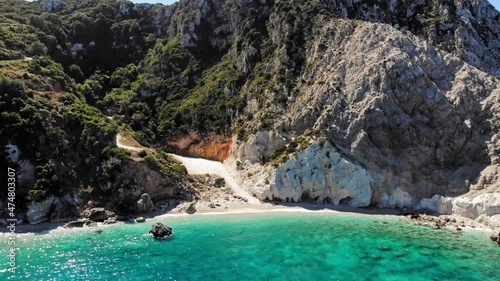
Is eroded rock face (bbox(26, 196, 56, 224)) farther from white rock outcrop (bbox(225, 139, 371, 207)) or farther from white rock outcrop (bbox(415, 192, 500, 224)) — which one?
white rock outcrop (bbox(415, 192, 500, 224))

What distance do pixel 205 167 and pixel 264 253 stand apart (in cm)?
3465

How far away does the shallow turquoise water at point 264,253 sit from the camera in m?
27.6

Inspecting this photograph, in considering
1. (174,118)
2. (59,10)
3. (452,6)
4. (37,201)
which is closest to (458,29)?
(452,6)

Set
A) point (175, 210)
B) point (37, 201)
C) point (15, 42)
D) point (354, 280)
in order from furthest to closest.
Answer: point (15, 42), point (175, 210), point (37, 201), point (354, 280)

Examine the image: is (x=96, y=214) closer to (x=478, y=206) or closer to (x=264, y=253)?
(x=264, y=253)

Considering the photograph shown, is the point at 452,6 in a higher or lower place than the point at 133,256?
higher

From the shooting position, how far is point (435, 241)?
121 ft

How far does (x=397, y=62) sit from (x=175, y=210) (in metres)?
41.3

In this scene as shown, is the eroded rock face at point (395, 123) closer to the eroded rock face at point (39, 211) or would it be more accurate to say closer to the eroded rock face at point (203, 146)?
the eroded rock face at point (203, 146)

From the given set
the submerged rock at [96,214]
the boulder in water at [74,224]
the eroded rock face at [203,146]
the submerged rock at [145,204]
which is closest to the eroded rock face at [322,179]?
the submerged rock at [145,204]

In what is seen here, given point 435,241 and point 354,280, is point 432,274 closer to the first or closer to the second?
point 354,280

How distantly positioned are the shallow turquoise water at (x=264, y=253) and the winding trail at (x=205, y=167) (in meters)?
13.4

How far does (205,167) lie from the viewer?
65.6 metres

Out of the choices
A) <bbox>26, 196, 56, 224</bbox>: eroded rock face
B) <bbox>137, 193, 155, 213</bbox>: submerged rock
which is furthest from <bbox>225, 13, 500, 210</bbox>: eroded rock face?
<bbox>26, 196, 56, 224</bbox>: eroded rock face
